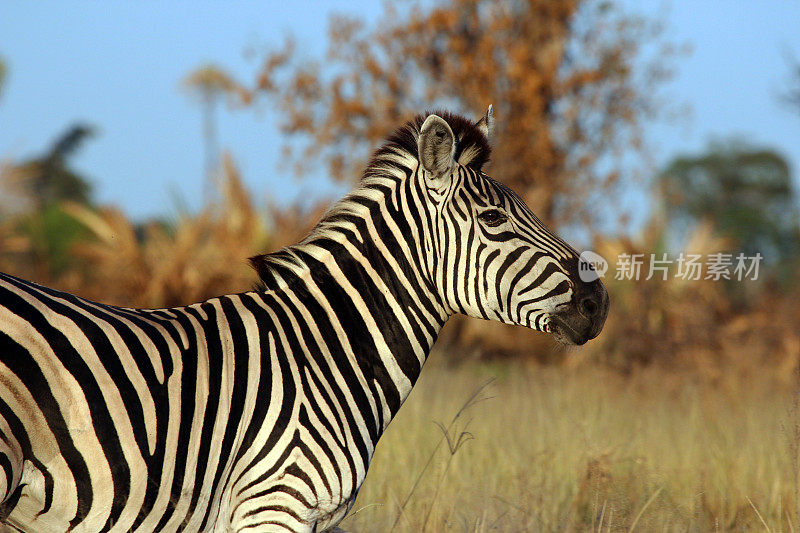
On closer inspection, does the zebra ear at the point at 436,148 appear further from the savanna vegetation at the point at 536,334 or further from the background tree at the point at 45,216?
the background tree at the point at 45,216

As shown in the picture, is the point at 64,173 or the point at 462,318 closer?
the point at 462,318

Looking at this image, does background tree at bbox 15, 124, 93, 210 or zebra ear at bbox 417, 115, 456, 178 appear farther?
background tree at bbox 15, 124, 93, 210

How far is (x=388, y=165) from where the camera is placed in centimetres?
317

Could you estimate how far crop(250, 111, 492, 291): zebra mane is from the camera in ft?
9.95

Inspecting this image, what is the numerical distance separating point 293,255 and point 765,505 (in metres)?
3.88

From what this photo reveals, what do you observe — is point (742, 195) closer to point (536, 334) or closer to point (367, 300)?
point (536, 334)

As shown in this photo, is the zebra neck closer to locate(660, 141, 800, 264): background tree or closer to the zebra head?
the zebra head

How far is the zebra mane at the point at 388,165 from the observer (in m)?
3.03

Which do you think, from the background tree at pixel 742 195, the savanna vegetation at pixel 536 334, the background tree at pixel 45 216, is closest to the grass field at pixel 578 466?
the savanna vegetation at pixel 536 334

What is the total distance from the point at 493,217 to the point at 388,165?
50 cm

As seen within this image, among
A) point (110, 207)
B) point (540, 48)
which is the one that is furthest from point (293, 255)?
point (540, 48)

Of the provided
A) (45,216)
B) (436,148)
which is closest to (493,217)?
(436,148)

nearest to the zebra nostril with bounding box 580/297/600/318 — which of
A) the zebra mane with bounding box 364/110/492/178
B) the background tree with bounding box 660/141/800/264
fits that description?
the zebra mane with bounding box 364/110/492/178

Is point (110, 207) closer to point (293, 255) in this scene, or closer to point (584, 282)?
point (293, 255)
